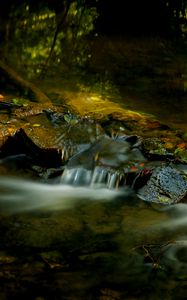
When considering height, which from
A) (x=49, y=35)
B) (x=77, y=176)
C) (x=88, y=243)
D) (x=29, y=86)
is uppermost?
(x=49, y=35)

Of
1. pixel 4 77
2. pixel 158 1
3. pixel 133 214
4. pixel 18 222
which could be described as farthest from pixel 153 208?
pixel 158 1

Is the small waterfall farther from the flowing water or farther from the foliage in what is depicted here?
the foliage

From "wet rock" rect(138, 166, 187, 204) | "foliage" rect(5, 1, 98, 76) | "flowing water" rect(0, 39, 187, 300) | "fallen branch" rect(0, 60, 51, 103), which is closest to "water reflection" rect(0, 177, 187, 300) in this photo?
"flowing water" rect(0, 39, 187, 300)

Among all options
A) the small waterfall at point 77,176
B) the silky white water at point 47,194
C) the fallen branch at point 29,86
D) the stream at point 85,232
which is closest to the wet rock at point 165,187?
the stream at point 85,232

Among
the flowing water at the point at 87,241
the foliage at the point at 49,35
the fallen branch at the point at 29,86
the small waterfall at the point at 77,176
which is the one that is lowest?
the flowing water at the point at 87,241

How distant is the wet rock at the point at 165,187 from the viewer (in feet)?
20.0

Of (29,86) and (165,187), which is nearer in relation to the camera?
(165,187)

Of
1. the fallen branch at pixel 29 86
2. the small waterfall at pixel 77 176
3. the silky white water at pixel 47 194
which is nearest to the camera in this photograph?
the silky white water at pixel 47 194

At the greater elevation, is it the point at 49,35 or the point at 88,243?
the point at 49,35

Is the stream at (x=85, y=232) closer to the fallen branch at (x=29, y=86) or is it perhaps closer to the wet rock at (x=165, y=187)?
the wet rock at (x=165, y=187)

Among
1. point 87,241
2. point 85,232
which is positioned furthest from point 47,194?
point 87,241

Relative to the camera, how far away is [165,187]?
6219 millimetres

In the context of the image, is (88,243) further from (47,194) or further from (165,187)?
(165,187)

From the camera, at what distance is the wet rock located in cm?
611
